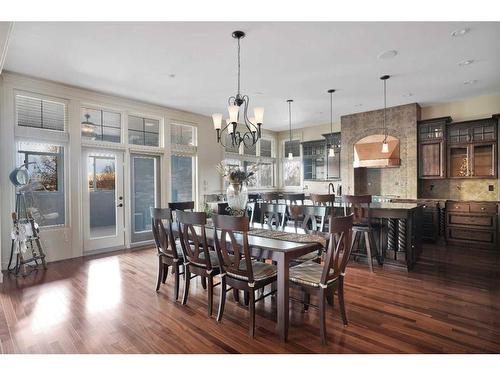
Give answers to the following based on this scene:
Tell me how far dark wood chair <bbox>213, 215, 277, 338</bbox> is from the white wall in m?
3.51

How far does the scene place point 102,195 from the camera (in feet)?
17.2

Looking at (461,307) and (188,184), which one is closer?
(461,307)

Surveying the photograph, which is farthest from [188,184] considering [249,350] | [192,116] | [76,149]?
[249,350]

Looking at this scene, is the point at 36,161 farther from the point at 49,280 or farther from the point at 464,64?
the point at 464,64

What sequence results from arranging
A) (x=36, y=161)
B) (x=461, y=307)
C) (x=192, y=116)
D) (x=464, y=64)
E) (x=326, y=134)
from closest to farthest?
(x=461, y=307)
(x=464, y=64)
(x=36, y=161)
(x=192, y=116)
(x=326, y=134)

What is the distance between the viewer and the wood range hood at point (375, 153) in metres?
6.09

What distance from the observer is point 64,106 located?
4754 millimetres

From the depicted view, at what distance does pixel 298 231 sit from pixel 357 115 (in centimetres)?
466

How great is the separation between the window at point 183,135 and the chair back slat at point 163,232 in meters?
3.37

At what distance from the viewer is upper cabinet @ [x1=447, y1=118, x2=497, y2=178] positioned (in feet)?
17.2

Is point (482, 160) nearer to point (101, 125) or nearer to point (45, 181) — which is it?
point (101, 125)

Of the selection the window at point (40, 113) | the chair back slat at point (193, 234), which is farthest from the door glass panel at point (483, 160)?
the window at point (40, 113)

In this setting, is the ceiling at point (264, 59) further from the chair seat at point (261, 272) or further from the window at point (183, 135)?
the chair seat at point (261, 272)

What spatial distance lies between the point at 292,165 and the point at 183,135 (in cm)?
365
